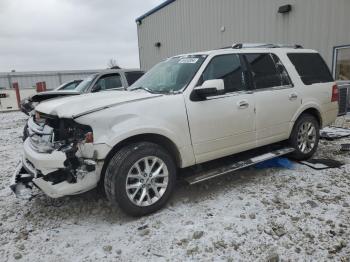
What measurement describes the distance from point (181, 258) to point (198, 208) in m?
0.89

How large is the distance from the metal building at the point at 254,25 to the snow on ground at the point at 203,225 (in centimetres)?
519

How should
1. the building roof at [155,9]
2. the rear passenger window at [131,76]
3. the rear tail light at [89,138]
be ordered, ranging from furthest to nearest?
the building roof at [155,9] → the rear passenger window at [131,76] → the rear tail light at [89,138]

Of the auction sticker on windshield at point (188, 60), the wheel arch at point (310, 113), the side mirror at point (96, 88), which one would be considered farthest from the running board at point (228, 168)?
the side mirror at point (96, 88)

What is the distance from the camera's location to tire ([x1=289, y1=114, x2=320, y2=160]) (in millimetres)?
4480

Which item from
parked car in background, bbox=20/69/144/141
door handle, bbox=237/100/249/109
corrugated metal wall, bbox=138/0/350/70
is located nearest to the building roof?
corrugated metal wall, bbox=138/0/350/70

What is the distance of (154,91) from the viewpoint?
3619mm

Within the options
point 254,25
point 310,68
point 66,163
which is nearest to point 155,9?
point 254,25

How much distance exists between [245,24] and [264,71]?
23.5ft

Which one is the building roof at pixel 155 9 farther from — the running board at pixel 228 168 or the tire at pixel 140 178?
the tire at pixel 140 178

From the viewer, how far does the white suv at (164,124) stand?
286 cm

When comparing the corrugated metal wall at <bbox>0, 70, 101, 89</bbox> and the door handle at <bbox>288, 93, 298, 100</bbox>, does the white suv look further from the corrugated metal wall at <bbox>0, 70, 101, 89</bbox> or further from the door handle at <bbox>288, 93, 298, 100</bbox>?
the corrugated metal wall at <bbox>0, 70, 101, 89</bbox>

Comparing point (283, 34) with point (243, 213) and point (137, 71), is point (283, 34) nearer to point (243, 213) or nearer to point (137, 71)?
point (137, 71)

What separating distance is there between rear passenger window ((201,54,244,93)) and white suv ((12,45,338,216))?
0.01 meters

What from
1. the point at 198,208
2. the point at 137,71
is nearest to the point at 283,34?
the point at 137,71
